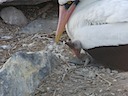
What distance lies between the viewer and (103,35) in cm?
344

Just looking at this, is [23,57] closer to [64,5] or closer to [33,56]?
[33,56]

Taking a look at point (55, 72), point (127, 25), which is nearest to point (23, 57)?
point (55, 72)

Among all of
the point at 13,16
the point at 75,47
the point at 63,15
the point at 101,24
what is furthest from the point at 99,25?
the point at 13,16

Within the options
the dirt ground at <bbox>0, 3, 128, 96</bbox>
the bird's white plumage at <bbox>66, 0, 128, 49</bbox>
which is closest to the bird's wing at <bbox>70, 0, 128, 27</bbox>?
the bird's white plumage at <bbox>66, 0, 128, 49</bbox>

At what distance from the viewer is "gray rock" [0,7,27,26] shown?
4.44 m

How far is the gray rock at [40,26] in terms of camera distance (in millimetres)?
4363

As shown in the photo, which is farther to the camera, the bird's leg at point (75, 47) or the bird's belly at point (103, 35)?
the bird's leg at point (75, 47)

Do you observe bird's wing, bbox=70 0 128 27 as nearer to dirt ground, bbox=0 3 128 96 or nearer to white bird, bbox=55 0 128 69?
white bird, bbox=55 0 128 69

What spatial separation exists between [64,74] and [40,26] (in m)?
1.08

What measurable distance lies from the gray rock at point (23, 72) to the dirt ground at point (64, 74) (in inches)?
5.0

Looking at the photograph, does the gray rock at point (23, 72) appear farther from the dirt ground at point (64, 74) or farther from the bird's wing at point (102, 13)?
the bird's wing at point (102, 13)

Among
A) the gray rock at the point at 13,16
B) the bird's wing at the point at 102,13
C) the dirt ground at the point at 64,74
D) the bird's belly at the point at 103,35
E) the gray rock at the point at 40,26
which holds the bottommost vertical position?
the dirt ground at the point at 64,74

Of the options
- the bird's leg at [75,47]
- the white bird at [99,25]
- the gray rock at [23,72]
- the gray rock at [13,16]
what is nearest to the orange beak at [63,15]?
the white bird at [99,25]

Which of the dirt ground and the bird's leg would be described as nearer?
the dirt ground
